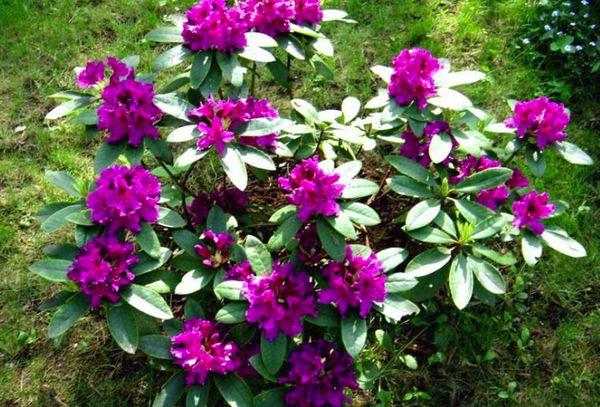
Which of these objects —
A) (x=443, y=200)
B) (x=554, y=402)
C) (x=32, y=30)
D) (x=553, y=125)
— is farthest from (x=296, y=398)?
(x=32, y=30)

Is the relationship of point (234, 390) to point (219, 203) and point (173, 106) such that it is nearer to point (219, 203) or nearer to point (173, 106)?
point (219, 203)

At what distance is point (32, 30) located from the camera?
3.65 m

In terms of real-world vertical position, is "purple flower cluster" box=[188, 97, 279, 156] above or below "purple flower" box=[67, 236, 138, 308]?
above

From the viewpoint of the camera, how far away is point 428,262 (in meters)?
2.07

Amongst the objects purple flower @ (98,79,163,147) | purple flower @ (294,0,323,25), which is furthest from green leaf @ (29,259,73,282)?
purple flower @ (294,0,323,25)

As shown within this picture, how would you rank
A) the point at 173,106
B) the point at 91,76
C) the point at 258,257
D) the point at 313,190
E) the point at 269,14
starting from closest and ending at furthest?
the point at 313,190 < the point at 258,257 < the point at 173,106 < the point at 91,76 < the point at 269,14

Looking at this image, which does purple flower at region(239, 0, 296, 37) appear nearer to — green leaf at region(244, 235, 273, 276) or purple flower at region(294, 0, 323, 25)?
purple flower at region(294, 0, 323, 25)

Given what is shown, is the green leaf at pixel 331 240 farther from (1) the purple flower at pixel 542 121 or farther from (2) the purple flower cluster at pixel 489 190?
(1) the purple flower at pixel 542 121

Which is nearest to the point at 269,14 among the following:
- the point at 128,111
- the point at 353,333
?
the point at 128,111

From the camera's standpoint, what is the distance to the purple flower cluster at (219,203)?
2.33m

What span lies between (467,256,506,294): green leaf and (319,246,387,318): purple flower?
385 millimetres

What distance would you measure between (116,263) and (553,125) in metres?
1.57

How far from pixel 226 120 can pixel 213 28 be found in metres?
0.36

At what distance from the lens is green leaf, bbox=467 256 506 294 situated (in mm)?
2025
